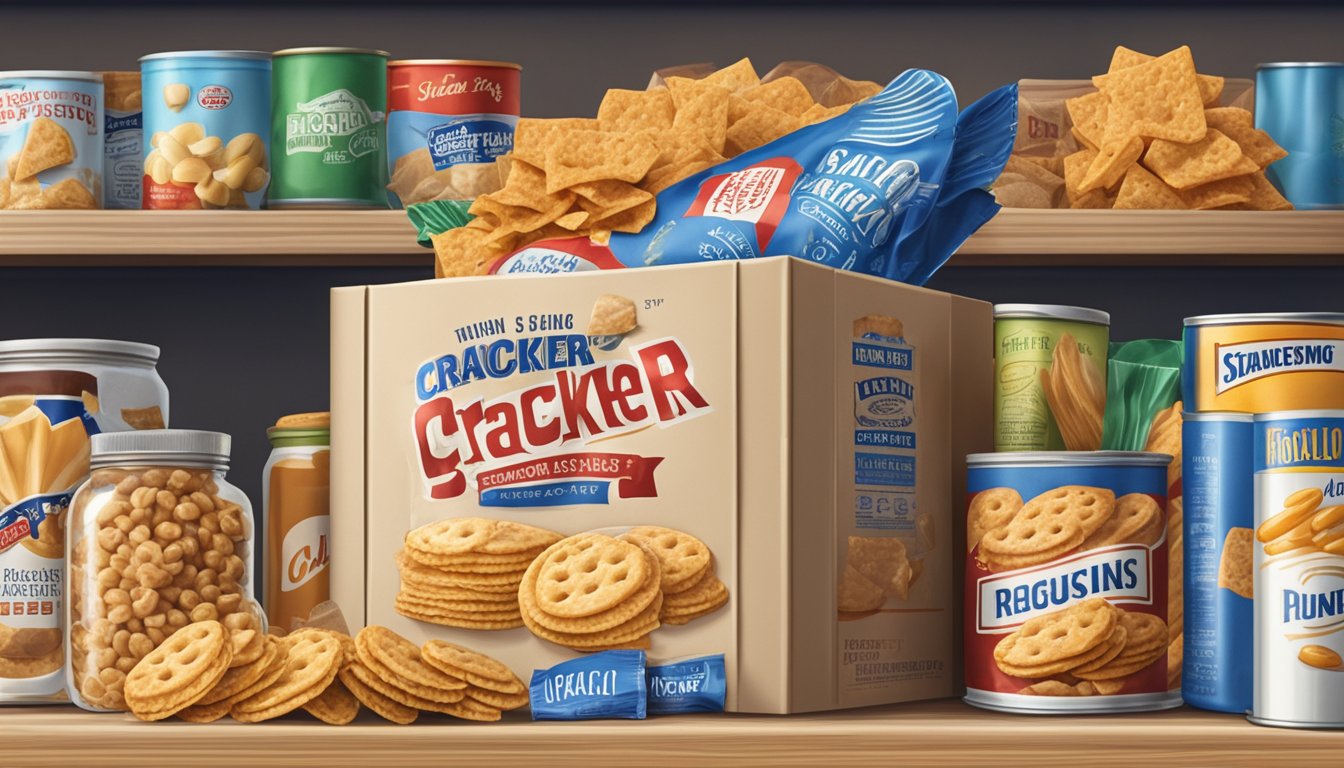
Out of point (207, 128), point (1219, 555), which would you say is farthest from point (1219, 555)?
point (207, 128)

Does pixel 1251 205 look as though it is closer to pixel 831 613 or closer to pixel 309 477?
pixel 831 613

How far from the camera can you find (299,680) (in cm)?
80

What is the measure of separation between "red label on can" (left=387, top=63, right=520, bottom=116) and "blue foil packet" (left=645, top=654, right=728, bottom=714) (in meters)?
0.74

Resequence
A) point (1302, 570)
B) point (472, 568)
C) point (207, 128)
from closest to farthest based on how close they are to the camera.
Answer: point (1302, 570), point (472, 568), point (207, 128)

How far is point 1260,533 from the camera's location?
784 millimetres

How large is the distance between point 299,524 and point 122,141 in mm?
636

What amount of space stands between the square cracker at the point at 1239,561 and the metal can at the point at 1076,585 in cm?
4

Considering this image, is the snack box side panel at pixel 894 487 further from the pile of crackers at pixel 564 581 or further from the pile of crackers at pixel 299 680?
the pile of crackers at pixel 299 680

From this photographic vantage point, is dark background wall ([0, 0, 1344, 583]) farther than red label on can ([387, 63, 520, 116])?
Yes

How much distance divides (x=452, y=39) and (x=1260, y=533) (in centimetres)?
127

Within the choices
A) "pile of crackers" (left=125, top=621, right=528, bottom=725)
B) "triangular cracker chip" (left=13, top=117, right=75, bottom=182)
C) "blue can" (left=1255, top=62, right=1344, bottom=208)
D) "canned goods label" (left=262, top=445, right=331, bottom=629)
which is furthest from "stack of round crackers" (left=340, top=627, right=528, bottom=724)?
"blue can" (left=1255, top=62, right=1344, bottom=208)

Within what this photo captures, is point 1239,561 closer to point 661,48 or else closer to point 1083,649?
point 1083,649

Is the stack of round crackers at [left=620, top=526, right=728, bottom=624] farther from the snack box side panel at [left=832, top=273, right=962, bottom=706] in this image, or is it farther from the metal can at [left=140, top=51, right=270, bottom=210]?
the metal can at [left=140, top=51, right=270, bottom=210]

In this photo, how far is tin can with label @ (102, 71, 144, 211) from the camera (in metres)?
1.48
